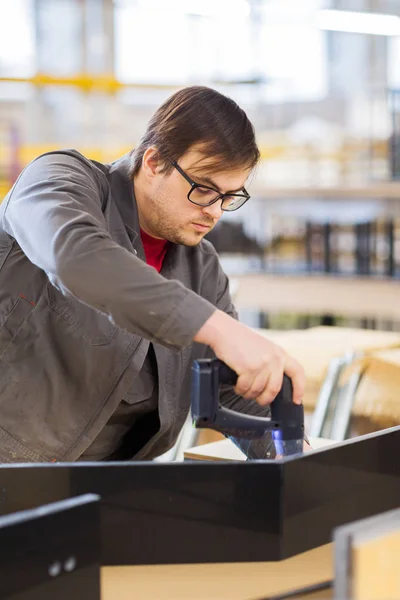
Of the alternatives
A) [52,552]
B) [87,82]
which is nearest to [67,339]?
[52,552]

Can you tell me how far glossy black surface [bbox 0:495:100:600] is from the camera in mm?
1011

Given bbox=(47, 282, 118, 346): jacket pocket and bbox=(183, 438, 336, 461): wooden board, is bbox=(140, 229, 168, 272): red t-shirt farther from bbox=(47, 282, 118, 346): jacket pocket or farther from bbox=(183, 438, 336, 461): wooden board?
bbox=(183, 438, 336, 461): wooden board

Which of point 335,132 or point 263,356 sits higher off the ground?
point 335,132

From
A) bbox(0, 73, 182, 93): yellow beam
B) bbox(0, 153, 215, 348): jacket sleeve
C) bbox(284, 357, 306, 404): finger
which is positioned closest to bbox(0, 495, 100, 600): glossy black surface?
bbox(0, 153, 215, 348): jacket sleeve

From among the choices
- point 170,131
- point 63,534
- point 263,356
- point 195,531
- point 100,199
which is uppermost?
point 170,131

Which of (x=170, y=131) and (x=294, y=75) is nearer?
(x=170, y=131)

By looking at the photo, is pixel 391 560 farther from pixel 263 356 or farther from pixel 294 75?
pixel 294 75

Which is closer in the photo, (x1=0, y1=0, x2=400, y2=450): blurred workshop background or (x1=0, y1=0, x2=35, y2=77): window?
(x1=0, y1=0, x2=400, y2=450): blurred workshop background

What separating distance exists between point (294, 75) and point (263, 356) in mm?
5112

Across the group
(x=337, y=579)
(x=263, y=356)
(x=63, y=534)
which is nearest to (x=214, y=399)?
(x=263, y=356)

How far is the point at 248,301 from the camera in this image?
16.4 feet

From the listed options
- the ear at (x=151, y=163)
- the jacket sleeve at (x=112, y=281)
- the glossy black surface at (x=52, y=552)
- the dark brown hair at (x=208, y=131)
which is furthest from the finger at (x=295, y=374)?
the ear at (x=151, y=163)

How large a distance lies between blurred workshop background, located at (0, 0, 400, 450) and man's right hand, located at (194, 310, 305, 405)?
3259 millimetres

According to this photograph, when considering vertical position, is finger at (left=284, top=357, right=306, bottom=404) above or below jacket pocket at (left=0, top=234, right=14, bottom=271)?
below
